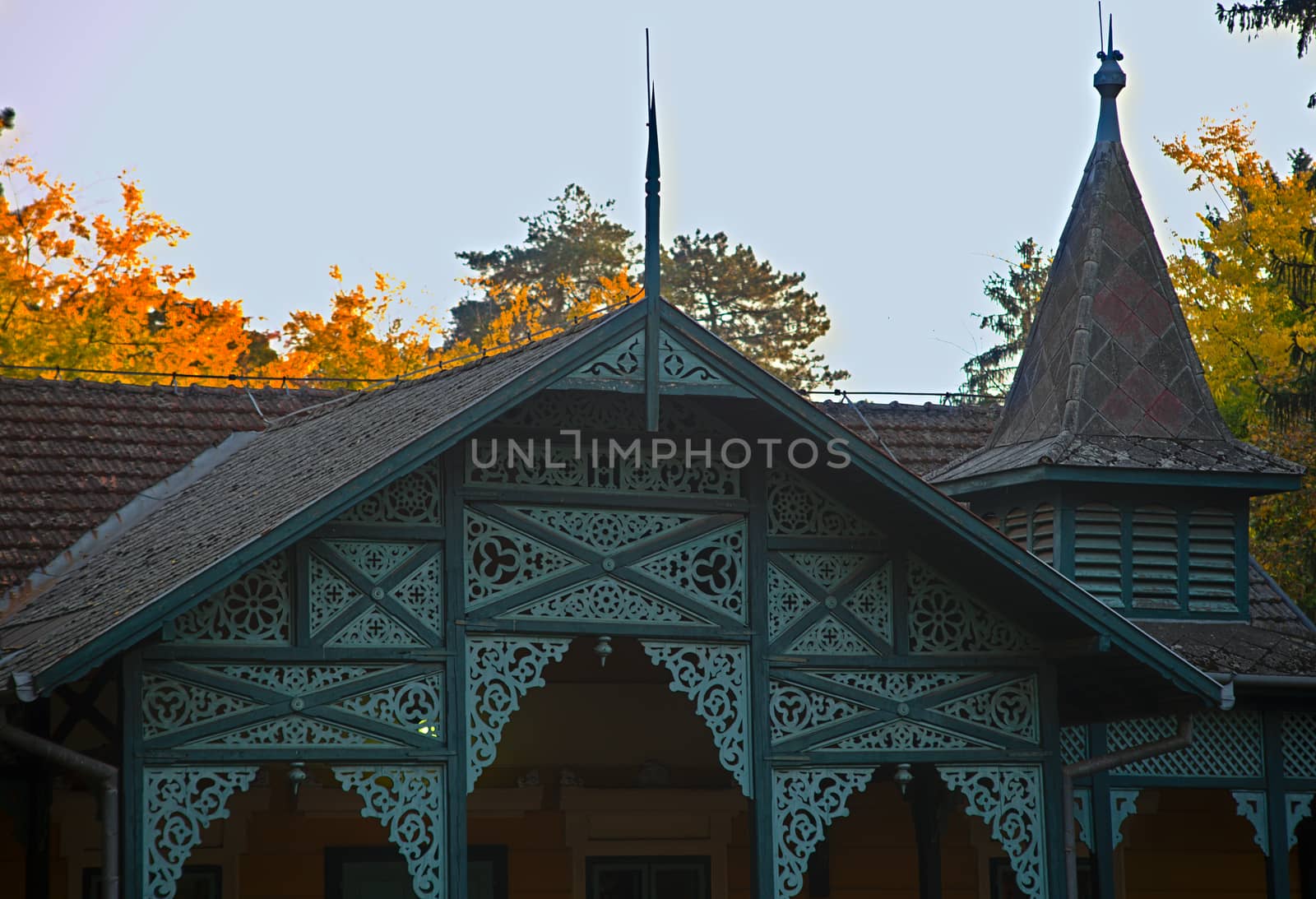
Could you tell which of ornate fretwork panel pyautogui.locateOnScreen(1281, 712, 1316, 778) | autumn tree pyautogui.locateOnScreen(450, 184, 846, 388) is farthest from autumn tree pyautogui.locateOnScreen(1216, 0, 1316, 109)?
autumn tree pyautogui.locateOnScreen(450, 184, 846, 388)

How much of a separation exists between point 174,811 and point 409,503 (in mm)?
2217

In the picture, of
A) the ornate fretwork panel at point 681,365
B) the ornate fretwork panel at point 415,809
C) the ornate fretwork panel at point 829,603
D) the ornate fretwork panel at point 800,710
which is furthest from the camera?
the ornate fretwork panel at point 829,603

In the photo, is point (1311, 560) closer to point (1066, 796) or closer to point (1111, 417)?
point (1111, 417)

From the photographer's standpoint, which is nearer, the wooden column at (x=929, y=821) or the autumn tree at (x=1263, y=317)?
the wooden column at (x=929, y=821)

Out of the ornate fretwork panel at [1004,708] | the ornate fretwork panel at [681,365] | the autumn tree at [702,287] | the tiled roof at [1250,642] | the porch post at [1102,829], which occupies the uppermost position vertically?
the autumn tree at [702,287]

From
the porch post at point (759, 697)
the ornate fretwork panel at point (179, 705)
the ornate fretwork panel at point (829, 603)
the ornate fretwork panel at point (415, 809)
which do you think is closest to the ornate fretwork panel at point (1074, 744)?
the ornate fretwork panel at point (829, 603)

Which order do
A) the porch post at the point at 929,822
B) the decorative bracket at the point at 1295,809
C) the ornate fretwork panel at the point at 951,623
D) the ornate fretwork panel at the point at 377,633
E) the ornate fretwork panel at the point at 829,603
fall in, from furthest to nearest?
the decorative bracket at the point at 1295,809
the porch post at the point at 929,822
the ornate fretwork panel at the point at 951,623
the ornate fretwork panel at the point at 829,603
the ornate fretwork panel at the point at 377,633

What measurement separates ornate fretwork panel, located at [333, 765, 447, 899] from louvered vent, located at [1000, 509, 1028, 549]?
20.2ft

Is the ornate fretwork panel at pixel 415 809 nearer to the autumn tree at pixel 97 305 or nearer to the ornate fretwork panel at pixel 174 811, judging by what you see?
the ornate fretwork panel at pixel 174 811

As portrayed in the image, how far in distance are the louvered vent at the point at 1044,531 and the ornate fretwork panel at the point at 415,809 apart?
6.15 metres

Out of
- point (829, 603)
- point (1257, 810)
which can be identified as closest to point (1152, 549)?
point (1257, 810)

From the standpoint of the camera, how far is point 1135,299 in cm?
1623

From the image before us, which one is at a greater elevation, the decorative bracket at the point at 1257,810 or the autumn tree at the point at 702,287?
the autumn tree at the point at 702,287

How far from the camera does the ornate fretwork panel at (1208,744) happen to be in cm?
1448
